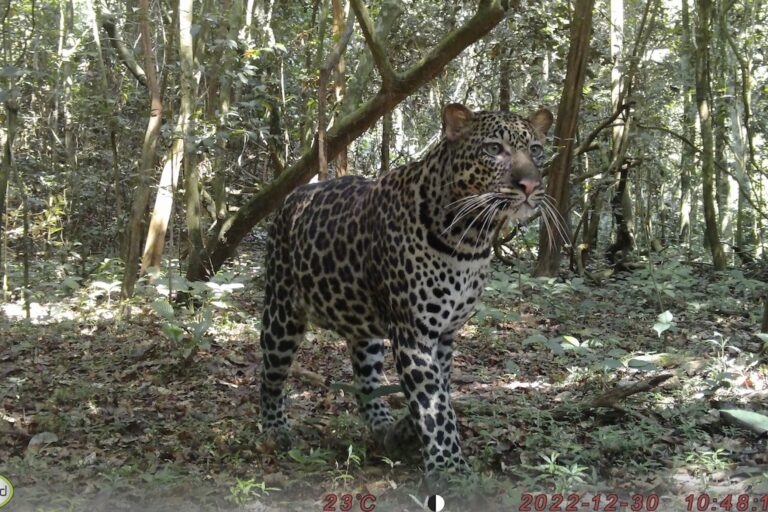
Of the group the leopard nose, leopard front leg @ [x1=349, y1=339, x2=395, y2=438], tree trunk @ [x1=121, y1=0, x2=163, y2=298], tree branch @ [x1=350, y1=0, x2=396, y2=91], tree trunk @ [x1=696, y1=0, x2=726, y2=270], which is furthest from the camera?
tree trunk @ [x1=696, y1=0, x2=726, y2=270]

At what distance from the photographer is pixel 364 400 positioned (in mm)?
5613

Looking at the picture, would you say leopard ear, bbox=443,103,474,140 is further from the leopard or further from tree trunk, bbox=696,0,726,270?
tree trunk, bbox=696,0,726,270

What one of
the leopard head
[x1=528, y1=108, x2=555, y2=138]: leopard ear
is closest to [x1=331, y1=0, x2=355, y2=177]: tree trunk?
[x1=528, y1=108, x2=555, y2=138]: leopard ear

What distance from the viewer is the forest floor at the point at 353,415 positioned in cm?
430

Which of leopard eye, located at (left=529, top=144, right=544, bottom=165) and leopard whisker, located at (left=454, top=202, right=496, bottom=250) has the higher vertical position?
leopard eye, located at (left=529, top=144, right=544, bottom=165)

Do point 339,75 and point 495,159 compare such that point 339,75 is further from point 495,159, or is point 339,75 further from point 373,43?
point 495,159

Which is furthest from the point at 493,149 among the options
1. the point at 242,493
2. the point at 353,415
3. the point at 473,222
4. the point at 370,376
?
the point at 353,415

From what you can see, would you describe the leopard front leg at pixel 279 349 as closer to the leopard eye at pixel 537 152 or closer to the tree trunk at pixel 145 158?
the leopard eye at pixel 537 152

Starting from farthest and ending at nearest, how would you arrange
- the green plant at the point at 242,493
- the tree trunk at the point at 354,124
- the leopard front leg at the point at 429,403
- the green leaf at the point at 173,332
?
the tree trunk at the point at 354,124 < the green leaf at the point at 173,332 < the leopard front leg at the point at 429,403 < the green plant at the point at 242,493

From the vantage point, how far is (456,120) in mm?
4848

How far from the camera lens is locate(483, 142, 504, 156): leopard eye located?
4.62 m

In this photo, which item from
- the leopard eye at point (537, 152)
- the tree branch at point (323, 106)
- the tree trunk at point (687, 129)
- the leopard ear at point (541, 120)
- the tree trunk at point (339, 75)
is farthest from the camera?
the tree trunk at point (687, 129)

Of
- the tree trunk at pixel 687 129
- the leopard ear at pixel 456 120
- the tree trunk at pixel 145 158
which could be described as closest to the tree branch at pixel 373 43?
the tree trunk at pixel 145 158

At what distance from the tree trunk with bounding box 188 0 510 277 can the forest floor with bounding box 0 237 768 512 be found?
0.89 metres
